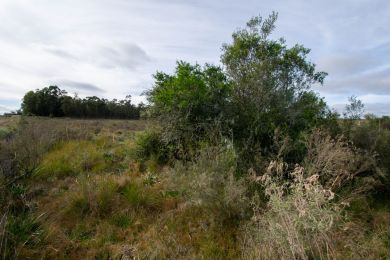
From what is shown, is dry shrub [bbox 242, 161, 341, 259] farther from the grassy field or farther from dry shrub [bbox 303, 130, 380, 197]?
dry shrub [bbox 303, 130, 380, 197]

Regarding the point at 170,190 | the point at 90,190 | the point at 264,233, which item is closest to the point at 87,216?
the point at 90,190

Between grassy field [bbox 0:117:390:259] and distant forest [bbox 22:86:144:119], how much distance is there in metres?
34.0

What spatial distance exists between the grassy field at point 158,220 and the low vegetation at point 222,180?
22mm

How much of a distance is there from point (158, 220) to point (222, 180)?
4.05 feet

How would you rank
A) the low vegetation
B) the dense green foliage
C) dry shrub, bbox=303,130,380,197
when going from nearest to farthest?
the low vegetation
dry shrub, bbox=303,130,380,197
the dense green foliage

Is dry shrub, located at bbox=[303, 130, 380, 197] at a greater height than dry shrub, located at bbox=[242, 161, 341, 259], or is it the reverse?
dry shrub, located at bbox=[303, 130, 380, 197]

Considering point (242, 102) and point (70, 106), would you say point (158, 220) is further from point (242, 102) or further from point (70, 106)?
point (70, 106)

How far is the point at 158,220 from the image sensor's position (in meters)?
4.84

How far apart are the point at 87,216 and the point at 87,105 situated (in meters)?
40.1

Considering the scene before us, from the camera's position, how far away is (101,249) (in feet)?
13.2

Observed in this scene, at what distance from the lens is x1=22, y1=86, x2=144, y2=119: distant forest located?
39812mm

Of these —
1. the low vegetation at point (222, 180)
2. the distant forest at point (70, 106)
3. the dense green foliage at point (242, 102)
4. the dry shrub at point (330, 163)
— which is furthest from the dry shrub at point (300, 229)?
the distant forest at point (70, 106)

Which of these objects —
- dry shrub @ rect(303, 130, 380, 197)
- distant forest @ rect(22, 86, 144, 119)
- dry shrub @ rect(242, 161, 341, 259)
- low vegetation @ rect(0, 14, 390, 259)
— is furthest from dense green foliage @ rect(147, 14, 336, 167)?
distant forest @ rect(22, 86, 144, 119)

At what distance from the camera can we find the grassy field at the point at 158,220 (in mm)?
3584
